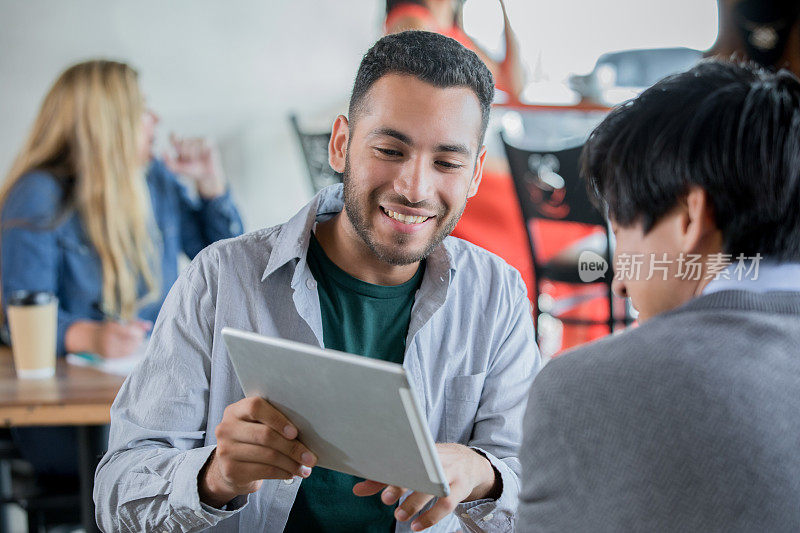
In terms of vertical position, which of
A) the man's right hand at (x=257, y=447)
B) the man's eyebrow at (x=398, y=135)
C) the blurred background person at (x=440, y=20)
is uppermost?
the blurred background person at (x=440, y=20)

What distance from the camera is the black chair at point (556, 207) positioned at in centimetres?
316

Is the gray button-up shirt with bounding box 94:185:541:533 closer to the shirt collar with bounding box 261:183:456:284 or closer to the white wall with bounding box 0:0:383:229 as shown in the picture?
the shirt collar with bounding box 261:183:456:284

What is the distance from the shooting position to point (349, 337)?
1333mm

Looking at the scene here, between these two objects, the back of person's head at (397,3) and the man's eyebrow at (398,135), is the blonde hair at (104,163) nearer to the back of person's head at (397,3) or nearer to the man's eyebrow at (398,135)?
the back of person's head at (397,3)

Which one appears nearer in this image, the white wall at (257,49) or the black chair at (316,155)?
the white wall at (257,49)

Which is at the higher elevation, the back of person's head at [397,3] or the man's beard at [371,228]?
the back of person's head at [397,3]

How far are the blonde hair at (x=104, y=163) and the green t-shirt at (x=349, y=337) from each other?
63.5 inches

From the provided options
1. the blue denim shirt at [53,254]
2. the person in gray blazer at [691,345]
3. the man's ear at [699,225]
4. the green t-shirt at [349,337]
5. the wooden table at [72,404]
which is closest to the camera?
the person in gray blazer at [691,345]

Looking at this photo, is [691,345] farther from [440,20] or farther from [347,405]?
[440,20]

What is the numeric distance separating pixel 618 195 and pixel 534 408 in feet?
0.87

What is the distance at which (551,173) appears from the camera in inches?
127

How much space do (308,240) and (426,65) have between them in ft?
1.19

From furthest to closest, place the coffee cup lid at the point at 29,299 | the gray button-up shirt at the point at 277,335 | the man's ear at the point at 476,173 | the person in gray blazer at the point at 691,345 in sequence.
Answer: the coffee cup lid at the point at 29,299 < the man's ear at the point at 476,173 < the gray button-up shirt at the point at 277,335 < the person in gray blazer at the point at 691,345

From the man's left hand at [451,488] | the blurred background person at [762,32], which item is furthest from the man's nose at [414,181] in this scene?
the blurred background person at [762,32]
